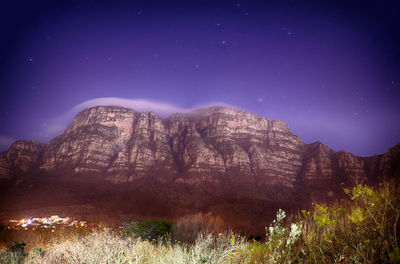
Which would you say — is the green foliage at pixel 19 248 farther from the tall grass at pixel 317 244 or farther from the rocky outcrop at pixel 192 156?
the rocky outcrop at pixel 192 156

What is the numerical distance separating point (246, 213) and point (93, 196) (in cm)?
6853

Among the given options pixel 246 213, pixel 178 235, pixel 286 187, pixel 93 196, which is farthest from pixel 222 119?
pixel 178 235

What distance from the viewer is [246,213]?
9162 centimetres

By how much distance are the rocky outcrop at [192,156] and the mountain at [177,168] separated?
1.79ft

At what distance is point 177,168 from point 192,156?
10771 mm

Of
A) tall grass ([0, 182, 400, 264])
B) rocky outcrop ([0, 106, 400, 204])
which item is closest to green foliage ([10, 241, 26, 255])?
tall grass ([0, 182, 400, 264])

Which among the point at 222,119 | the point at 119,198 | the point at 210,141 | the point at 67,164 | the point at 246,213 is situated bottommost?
the point at 246,213

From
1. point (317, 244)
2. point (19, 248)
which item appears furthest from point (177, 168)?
point (317, 244)

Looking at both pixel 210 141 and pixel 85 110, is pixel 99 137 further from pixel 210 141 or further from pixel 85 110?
pixel 210 141

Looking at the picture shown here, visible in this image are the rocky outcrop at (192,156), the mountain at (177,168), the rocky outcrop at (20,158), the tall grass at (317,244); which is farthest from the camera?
the rocky outcrop at (20,158)

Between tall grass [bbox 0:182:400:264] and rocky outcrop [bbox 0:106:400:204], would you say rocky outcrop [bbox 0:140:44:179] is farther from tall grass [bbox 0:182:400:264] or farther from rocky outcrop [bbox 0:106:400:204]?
tall grass [bbox 0:182:400:264]

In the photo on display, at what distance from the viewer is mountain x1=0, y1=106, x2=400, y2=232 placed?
95.5 m

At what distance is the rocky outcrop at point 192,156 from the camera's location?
111188 millimetres

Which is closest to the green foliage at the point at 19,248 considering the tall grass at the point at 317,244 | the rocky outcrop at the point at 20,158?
the tall grass at the point at 317,244
